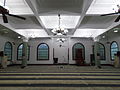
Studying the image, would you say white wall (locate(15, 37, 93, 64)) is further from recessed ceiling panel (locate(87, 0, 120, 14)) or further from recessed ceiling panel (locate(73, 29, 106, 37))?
recessed ceiling panel (locate(87, 0, 120, 14))

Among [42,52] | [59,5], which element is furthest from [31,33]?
[59,5]

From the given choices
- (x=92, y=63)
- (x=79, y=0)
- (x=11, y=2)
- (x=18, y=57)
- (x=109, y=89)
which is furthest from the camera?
(x=18, y=57)

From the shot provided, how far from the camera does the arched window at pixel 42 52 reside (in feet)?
47.6

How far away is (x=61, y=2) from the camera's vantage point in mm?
5215

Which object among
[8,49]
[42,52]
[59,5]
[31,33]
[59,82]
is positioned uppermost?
[59,5]

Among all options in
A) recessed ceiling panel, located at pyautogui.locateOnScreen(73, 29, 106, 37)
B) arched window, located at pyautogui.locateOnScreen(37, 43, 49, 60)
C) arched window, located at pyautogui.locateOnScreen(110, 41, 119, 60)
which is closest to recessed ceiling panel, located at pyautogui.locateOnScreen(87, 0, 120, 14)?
recessed ceiling panel, located at pyautogui.locateOnScreen(73, 29, 106, 37)

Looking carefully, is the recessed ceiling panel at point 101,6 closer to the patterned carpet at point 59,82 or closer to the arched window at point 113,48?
the patterned carpet at point 59,82

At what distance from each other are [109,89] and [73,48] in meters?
10.6

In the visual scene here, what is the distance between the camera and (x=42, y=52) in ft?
47.7

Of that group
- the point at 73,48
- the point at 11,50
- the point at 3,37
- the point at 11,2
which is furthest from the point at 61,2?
the point at 11,50

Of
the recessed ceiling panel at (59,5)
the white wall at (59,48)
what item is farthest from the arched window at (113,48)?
the recessed ceiling panel at (59,5)

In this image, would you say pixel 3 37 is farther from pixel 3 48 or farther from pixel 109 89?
pixel 109 89

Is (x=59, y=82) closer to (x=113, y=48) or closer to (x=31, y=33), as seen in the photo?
(x=31, y=33)

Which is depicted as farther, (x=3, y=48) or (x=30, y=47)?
(x=30, y=47)
